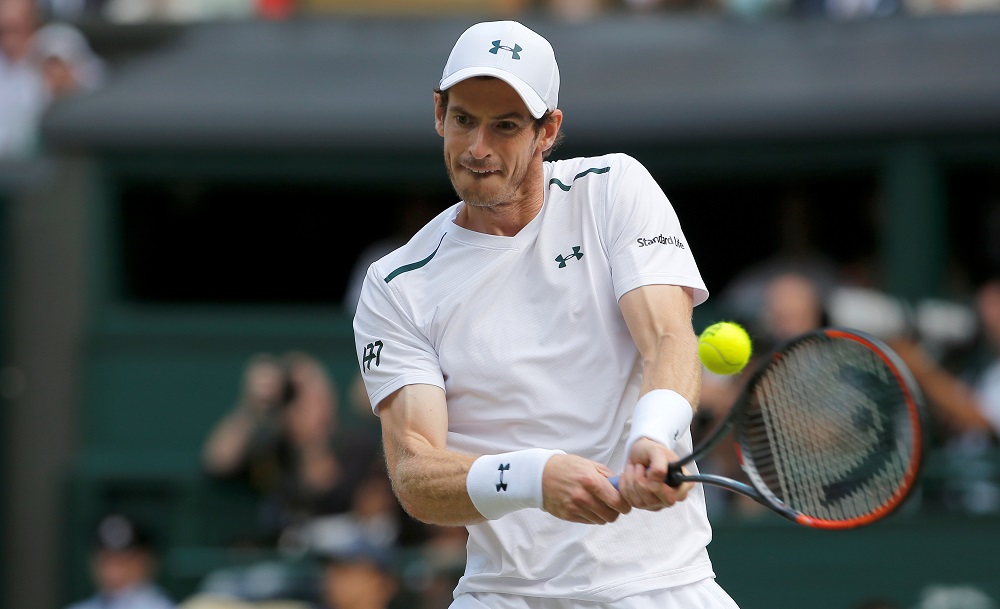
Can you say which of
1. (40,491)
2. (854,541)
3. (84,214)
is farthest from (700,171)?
(40,491)

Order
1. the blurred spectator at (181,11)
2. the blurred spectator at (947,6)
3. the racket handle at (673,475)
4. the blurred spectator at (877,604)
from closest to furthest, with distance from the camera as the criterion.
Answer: the racket handle at (673,475), the blurred spectator at (877,604), the blurred spectator at (947,6), the blurred spectator at (181,11)

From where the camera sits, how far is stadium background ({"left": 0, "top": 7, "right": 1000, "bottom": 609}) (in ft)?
28.6

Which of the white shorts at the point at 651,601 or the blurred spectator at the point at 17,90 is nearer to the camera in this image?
the white shorts at the point at 651,601

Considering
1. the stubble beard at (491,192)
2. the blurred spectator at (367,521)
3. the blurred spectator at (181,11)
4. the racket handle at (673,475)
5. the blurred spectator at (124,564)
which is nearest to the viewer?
the racket handle at (673,475)

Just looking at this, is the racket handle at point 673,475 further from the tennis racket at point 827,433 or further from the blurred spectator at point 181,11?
the blurred spectator at point 181,11

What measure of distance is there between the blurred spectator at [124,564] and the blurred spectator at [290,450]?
24.6 inches

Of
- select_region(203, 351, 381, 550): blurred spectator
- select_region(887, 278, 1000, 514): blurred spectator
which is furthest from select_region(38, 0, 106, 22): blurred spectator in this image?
select_region(887, 278, 1000, 514): blurred spectator

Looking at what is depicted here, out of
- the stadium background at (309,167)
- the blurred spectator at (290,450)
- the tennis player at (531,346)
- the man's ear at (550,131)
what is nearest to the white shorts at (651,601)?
the tennis player at (531,346)

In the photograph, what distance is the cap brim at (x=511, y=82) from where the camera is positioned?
362 cm

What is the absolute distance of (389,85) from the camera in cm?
953

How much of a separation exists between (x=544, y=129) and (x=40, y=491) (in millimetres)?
6009

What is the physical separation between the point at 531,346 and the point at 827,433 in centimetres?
75

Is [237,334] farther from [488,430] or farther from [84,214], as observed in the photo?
[488,430]

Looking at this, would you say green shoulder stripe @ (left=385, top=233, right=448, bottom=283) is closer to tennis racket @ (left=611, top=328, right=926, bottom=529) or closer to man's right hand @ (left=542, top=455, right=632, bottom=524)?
man's right hand @ (left=542, top=455, right=632, bottom=524)
